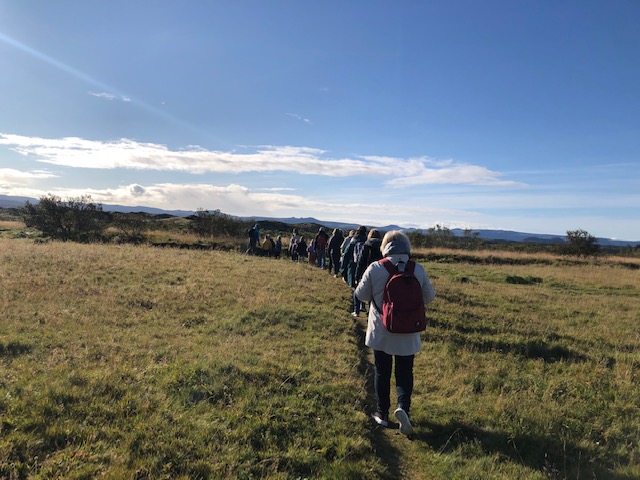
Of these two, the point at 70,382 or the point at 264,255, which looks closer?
the point at 70,382

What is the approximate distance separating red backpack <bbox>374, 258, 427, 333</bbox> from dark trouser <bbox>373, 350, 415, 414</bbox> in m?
0.48

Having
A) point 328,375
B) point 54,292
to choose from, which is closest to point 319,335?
point 328,375

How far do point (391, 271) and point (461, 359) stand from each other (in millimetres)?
3543

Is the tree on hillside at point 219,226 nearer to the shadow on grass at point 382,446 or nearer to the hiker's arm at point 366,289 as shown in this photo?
the shadow on grass at point 382,446

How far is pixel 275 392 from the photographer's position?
16.6 ft

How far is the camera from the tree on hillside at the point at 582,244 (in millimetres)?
39469

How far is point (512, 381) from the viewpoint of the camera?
20.2 ft

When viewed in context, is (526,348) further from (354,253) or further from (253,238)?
(253,238)

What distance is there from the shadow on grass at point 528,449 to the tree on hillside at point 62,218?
28282 millimetres

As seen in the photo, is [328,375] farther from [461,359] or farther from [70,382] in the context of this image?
[70,382]

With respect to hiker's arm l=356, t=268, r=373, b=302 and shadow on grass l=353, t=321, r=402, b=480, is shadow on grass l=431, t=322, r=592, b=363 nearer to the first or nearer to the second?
shadow on grass l=353, t=321, r=402, b=480

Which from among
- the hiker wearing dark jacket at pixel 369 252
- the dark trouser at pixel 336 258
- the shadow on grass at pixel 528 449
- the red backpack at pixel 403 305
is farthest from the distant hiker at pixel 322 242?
the shadow on grass at pixel 528 449

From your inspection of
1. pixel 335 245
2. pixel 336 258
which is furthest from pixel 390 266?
pixel 336 258

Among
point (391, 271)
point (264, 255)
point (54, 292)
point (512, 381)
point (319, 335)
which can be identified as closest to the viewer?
point (391, 271)
